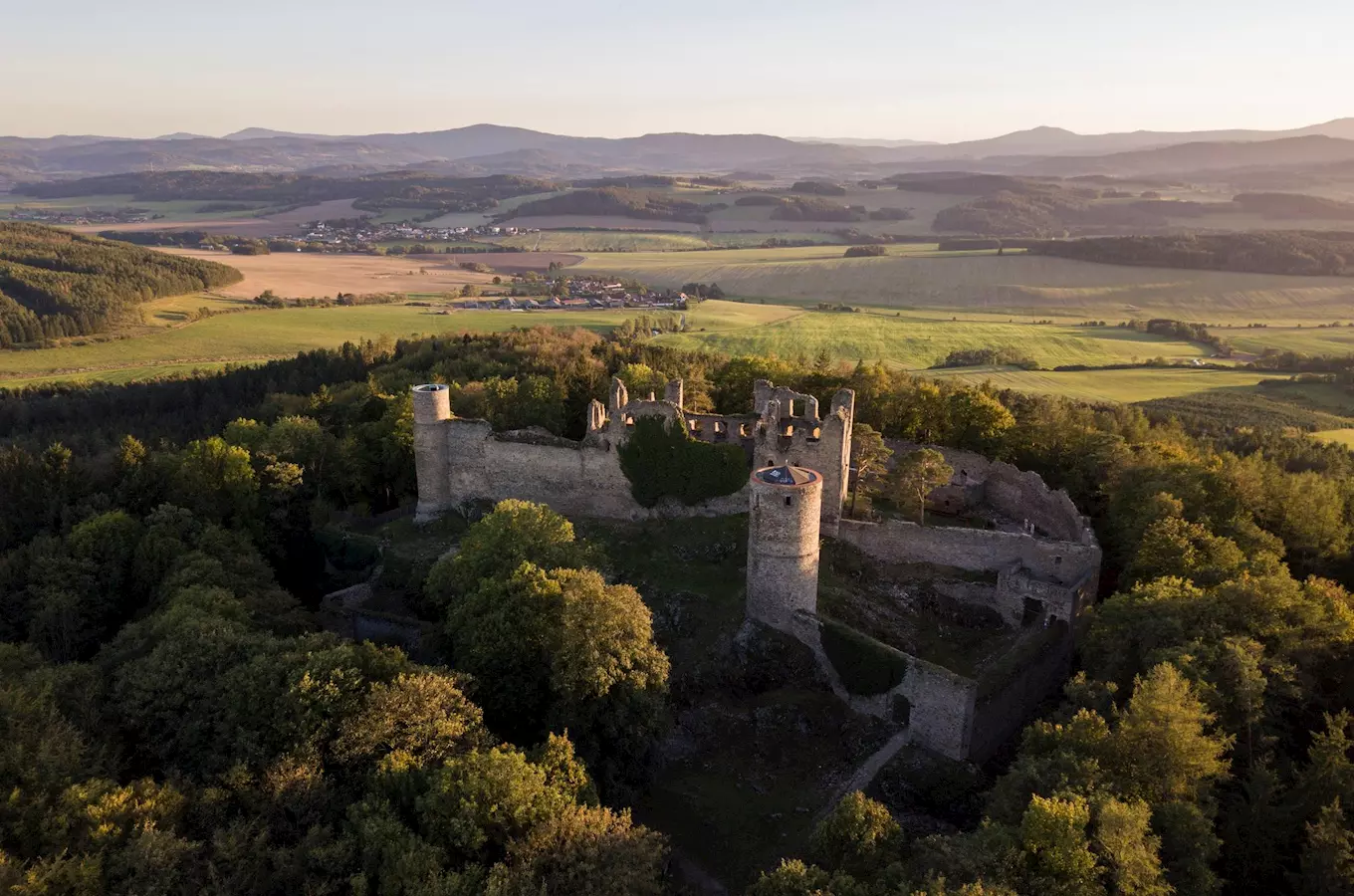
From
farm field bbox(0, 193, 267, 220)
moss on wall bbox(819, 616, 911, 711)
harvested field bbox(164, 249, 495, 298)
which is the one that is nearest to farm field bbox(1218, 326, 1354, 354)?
moss on wall bbox(819, 616, 911, 711)

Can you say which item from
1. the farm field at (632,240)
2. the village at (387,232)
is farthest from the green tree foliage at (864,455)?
the village at (387,232)

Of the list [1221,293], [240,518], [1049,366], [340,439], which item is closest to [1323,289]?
[1221,293]

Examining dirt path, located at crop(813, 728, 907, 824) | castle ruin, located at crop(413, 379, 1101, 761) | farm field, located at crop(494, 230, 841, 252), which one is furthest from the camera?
farm field, located at crop(494, 230, 841, 252)

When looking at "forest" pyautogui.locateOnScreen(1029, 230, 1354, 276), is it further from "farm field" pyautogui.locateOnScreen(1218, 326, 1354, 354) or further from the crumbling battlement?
the crumbling battlement

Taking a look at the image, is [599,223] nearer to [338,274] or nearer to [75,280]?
[338,274]

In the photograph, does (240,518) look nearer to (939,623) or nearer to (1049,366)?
(939,623)

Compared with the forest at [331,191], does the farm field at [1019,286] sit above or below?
below

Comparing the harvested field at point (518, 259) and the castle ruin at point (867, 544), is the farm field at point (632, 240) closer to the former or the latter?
the harvested field at point (518, 259)
